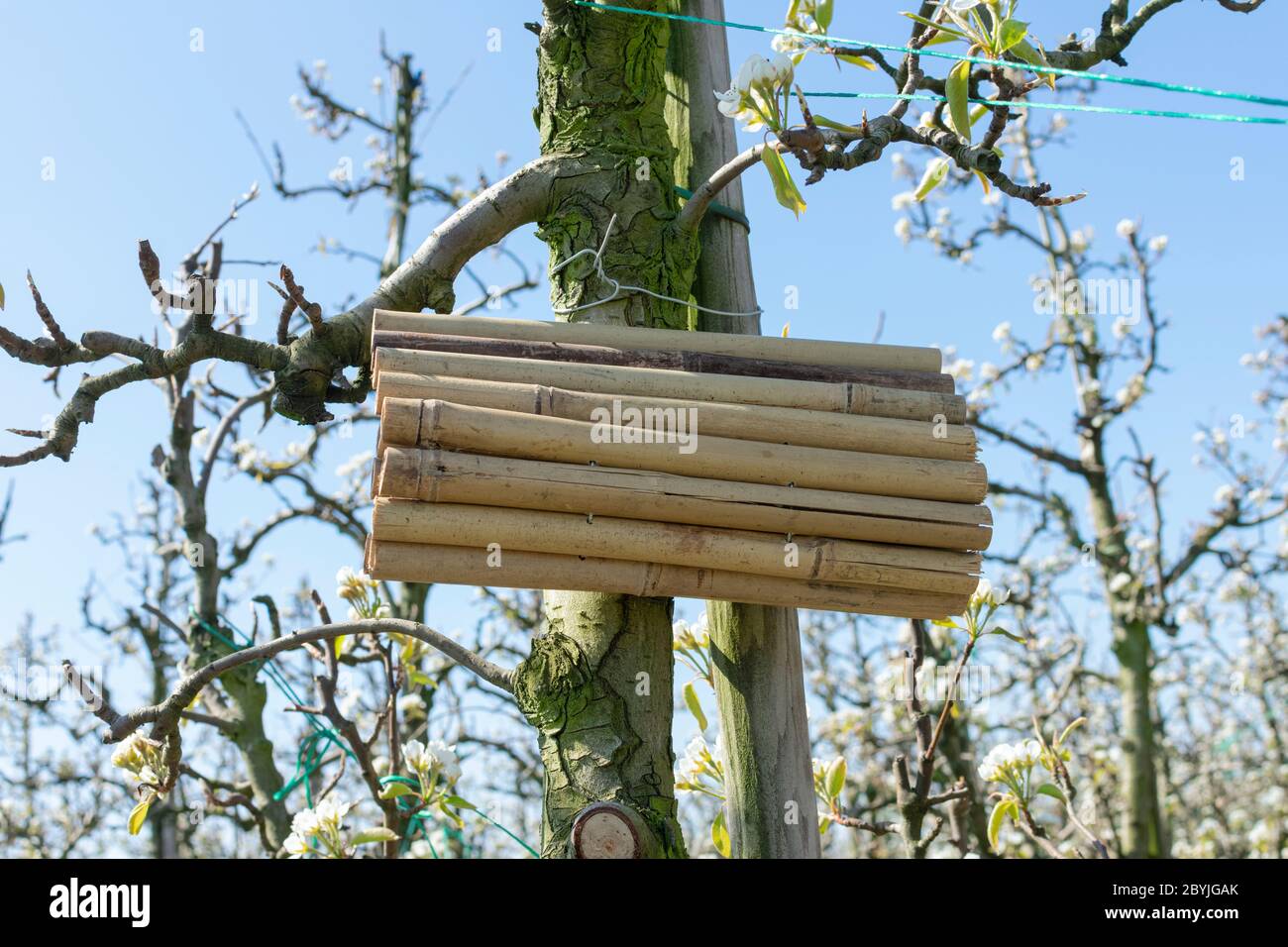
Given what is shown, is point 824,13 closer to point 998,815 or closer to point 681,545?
point 681,545

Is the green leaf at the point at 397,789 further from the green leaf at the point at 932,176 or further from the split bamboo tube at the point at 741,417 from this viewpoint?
the green leaf at the point at 932,176

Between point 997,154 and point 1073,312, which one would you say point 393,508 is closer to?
point 997,154

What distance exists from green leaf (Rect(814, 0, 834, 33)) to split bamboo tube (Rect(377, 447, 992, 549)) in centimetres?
79

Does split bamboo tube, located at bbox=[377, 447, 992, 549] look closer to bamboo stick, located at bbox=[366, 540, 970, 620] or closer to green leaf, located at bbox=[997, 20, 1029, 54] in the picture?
bamboo stick, located at bbox=[366, 540, 970, 620]

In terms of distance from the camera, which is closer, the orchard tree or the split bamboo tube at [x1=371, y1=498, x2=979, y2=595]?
the split bamboo tube at [x1=371, y1=498, x2=979, y2=595]

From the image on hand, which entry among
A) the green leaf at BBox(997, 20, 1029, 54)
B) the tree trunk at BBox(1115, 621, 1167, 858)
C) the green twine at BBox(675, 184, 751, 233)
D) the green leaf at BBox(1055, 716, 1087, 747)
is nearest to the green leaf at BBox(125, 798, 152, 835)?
the green twine at BBox(675, 184, 751, 233)

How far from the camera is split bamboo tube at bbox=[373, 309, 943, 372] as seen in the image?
1654mm

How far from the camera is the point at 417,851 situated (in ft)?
14.3

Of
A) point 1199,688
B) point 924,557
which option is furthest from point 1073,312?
point 924,557

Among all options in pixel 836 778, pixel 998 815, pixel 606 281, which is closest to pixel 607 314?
pixel 606 281

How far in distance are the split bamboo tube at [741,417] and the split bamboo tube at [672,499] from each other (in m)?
0.08

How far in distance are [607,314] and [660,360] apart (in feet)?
0.73

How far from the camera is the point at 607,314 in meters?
1.87

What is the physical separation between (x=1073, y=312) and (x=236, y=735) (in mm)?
4321
